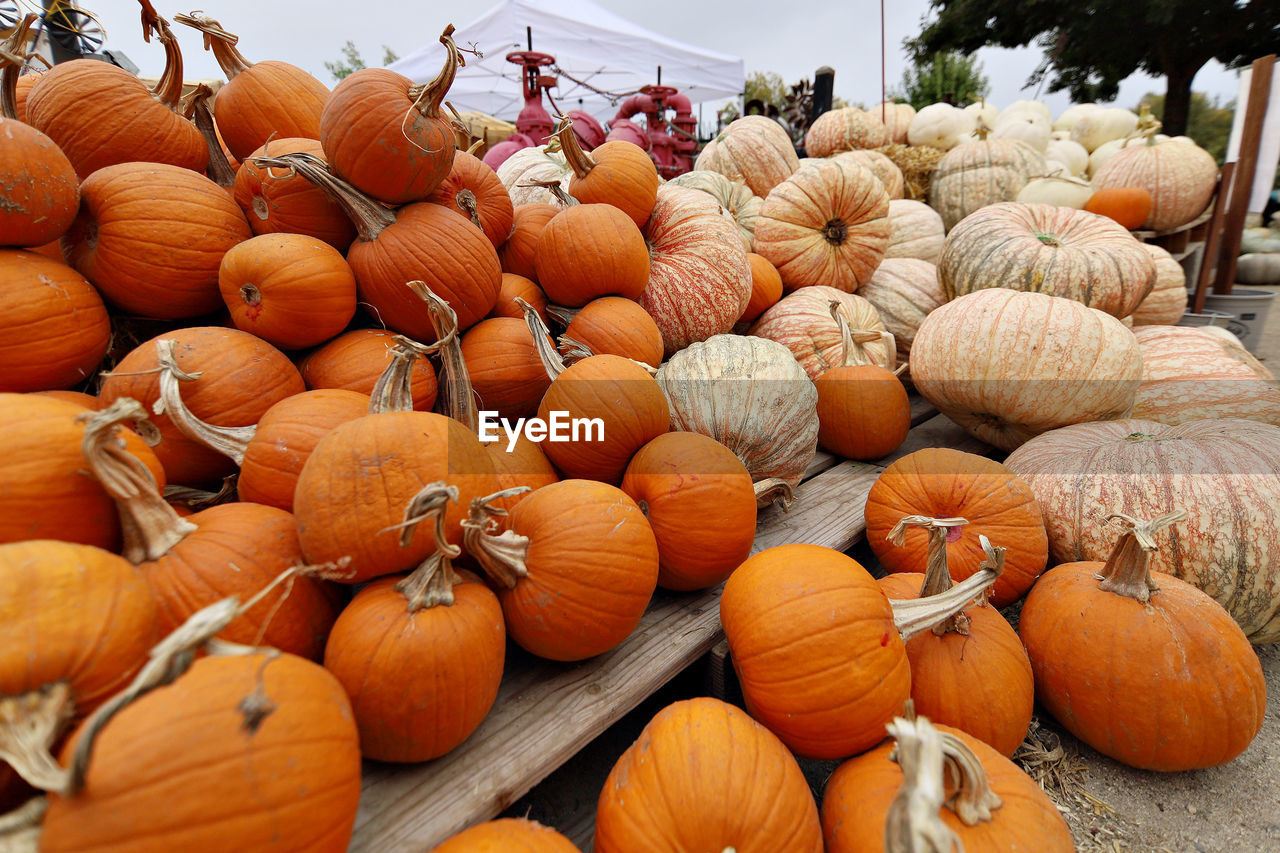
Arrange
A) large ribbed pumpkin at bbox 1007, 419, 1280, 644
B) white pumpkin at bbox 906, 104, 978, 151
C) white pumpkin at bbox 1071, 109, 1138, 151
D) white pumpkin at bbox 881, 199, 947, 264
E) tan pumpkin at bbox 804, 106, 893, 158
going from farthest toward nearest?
white pumpkin at bbox 1071, 109, 1138, 151, white pumpkin at bbox 906, 104, 978, 151, tan pumpkin at bbox 804, 106, 893, 158, white pumpkin at bbox 881, 199, 947, 264, large ribbed pumpkin at bbox 1007, 419, 1280, 644

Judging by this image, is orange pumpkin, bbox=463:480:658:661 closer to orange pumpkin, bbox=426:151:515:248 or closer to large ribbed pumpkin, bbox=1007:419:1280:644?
orange pumpkin, bbox=426:151:515:248

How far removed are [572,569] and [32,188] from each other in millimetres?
1393

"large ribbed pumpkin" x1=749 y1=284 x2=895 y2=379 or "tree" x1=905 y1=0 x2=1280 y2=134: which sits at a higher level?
"tree" x1=905 y1=0 x2=1280 y2=134

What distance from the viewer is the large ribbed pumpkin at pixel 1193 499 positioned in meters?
1.66

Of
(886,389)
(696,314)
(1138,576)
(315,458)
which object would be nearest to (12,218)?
(315,458)

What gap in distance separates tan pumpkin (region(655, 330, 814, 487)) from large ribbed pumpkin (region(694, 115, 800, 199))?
2.26m

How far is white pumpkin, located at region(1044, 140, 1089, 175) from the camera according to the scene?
5984 millimetres

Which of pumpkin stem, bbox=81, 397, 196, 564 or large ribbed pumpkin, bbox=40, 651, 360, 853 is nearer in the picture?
large ribbed pumpkin, bbox=40, 651, 360, 853

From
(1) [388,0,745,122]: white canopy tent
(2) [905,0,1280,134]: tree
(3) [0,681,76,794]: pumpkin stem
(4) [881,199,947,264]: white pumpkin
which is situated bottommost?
(3) [0,681,76,794]: pumpkin stem

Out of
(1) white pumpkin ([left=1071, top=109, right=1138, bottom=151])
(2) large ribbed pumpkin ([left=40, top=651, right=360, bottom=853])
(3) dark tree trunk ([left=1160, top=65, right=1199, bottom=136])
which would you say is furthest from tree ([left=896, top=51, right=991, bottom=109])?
(2) large ribbed pumpkin ([left=40, top=651, right=360, bottom=853])

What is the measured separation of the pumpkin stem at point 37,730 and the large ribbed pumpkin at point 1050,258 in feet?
10.9

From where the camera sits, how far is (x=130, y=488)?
0.93 m

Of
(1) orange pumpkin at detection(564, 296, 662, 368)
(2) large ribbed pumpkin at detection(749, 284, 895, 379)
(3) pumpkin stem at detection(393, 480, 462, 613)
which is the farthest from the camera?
(2) large ribbed pumpkin at detection(749, 284, 895, 379)

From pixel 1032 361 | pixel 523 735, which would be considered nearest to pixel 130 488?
pixel 523 735
